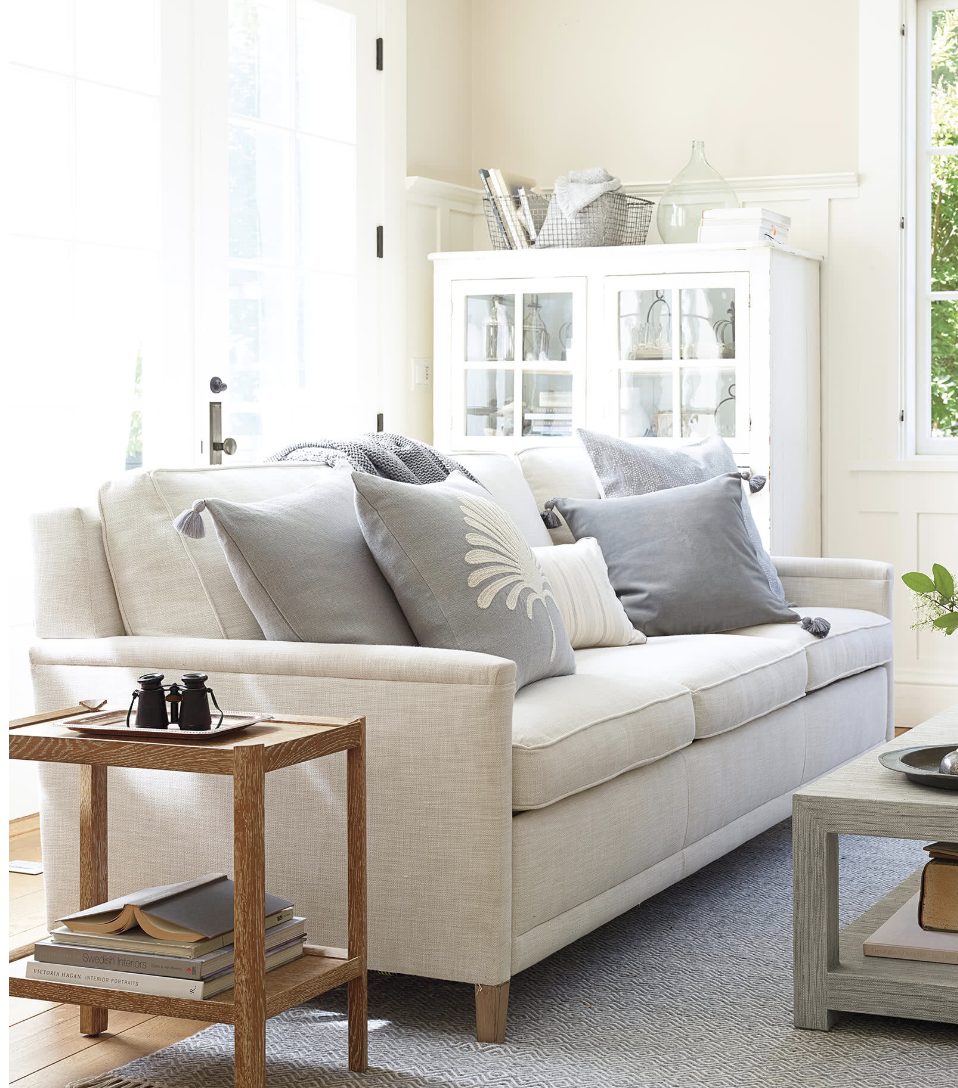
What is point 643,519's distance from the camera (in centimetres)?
349

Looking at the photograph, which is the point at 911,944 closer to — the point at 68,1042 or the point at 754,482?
the point at 68,1042

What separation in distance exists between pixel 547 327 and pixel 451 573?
101 inches

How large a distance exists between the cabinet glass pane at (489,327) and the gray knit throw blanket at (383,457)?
1.78m

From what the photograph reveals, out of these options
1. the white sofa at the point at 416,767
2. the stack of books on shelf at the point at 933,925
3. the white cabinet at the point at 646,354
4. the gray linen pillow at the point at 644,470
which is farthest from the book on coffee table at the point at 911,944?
the white cabinet at the point at 646,354

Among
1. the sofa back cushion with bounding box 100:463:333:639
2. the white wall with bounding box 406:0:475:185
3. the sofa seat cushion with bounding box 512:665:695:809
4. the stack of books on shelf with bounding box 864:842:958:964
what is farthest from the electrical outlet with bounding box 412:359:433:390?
the stack of books on shelf with bounding box 864:842:958:964

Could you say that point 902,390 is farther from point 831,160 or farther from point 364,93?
point 364,93

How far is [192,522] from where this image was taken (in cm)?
237

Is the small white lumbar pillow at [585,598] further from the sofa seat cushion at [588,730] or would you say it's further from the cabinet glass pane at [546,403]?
the cabinet glass pane at [546,403]

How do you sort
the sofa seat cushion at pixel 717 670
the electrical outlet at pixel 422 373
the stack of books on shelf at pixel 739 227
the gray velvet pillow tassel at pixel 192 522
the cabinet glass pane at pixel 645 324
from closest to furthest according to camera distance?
the gray velvet pillow tassel at pixel 192 522, the sofa seat cushion at pixel 717 670, the stack of books on shelf at pixel 739 227, the cabinet glass pane at pixel 645 324, the electrical outlet at pixel 422 373

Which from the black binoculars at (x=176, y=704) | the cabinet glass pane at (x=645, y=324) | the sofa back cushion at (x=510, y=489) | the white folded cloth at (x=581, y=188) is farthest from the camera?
the white folded cloth at (x=581, y=188)

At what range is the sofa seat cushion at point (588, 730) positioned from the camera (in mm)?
2209

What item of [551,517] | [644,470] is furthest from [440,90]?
[551,517]

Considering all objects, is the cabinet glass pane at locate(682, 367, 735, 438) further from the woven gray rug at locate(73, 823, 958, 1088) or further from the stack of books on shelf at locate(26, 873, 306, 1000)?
the stack of books on shelf at locate(26, 873, 306, 1000)

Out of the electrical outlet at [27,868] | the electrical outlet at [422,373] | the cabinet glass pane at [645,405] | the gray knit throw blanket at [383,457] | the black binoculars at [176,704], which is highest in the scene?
the electrical outlet at [422,373]
